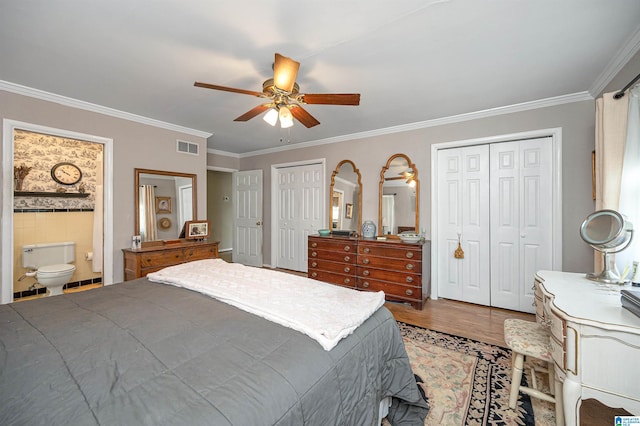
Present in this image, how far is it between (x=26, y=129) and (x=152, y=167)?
1200 mm

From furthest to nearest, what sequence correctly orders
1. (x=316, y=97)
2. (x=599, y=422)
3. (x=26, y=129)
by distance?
(x=26, y=129), (x=316, y=97), (x=599, y=422)

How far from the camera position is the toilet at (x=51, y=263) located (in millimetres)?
3402

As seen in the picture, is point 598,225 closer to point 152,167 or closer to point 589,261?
point 589,261

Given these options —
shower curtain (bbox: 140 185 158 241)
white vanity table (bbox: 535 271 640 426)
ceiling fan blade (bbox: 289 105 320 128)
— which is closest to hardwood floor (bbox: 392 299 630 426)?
white vanity table (bbox: 535 271 640 426)

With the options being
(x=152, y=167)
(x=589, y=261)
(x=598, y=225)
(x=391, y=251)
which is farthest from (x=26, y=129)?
(x=589, y=261)

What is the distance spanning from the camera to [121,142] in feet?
10.9

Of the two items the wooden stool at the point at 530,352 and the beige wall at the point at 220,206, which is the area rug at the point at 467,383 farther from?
the beige wall at the point at 220,206

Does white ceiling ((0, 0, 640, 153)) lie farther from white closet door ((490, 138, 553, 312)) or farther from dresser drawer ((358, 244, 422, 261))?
dresser drawer ((358, 244, 422, 261))

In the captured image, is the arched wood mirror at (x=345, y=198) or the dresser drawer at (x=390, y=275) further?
the arched wood mirror at (x=345, y=198)

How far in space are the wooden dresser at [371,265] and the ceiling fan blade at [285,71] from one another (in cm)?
238

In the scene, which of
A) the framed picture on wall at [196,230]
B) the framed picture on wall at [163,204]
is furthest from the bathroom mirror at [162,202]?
the framed picture on wall at [196,230]

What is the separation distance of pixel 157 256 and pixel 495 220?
14.4ft

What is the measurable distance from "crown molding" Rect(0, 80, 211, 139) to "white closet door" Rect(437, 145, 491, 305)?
12.9 ft

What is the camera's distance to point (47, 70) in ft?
7.61
